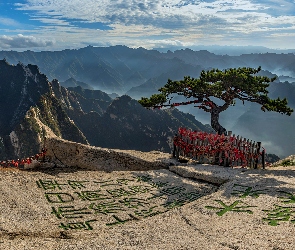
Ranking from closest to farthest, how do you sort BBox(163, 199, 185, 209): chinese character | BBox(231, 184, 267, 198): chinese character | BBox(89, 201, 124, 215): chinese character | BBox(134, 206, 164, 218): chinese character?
BBox(134, 206, 164, 218): chinese character → BBox(89, 201, 124, 215): chinese character → BBox(163, 199, 185, 209): chinese character → BBox(231, 184, 267, 198): chinese character

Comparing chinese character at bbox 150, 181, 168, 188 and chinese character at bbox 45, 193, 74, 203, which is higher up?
chinese character at bbox 45, 193, 74, 203

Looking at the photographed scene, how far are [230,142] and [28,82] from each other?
6488 inches

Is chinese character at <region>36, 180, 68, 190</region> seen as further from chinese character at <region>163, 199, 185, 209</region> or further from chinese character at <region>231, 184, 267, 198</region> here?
chinese character at <region>231, 184, 267, 198</region>

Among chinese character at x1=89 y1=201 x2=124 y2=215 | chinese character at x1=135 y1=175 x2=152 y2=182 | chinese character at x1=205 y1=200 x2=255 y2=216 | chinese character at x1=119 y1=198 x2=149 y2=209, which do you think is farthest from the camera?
chinese character at x1=135 y1=175 x2=152 y2=182

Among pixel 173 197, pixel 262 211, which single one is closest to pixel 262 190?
pixel 262 211

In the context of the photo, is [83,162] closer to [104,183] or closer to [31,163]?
[31,163]

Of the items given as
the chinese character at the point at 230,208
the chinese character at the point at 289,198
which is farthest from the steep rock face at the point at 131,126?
the chinese character at the point at 230,208

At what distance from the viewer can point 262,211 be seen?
1205 cm

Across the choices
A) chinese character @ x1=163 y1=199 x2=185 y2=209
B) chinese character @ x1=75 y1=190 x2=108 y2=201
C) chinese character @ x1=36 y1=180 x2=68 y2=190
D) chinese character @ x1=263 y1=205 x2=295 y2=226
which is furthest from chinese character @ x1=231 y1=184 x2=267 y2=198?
chinese character @ x1=36 y1=180 x2=68 y2=190

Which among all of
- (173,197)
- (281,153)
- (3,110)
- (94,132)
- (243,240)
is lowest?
(281,153)

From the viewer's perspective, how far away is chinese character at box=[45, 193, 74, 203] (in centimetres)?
1367

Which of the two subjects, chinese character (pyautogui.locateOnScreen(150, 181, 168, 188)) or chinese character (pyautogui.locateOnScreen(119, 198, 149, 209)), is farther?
chinese character (pyautogui.locateOnScreen(150, 181, 168, 188))

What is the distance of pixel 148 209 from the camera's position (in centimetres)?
1337

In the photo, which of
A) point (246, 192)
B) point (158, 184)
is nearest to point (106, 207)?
point (158, 184)
